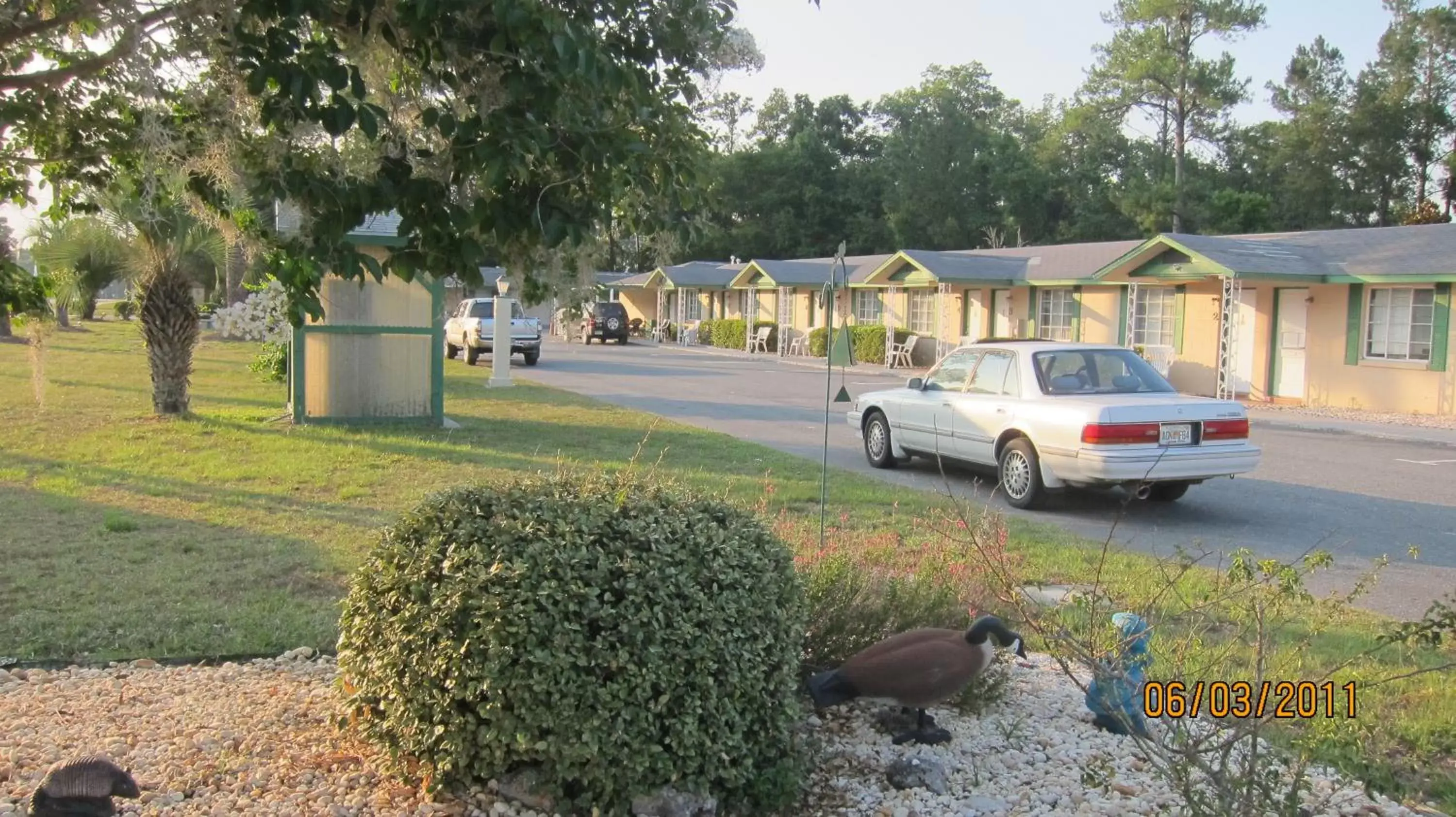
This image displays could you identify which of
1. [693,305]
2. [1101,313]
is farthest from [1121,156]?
[1101,313]

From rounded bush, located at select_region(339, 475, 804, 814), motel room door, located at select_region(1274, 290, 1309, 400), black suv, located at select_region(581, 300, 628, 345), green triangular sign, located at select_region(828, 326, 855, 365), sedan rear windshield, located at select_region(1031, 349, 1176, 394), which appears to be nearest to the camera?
rounded bush, located at select_region(339, 475, 804, 814)

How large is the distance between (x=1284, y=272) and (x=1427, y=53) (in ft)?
114

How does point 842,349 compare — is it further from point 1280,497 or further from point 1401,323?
point 1401,323

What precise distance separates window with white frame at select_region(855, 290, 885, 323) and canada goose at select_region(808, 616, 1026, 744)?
113 ft

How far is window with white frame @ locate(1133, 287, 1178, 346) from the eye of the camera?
26.3 m

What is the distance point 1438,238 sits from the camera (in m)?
22.7

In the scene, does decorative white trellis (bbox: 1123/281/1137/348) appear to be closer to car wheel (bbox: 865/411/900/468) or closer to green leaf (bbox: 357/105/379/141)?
car wheel (bbox: 865/411/900/468)

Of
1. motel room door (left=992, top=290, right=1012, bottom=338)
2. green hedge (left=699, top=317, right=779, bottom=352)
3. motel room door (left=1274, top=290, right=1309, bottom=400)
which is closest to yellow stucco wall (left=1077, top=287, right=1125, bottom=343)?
motel room door (left=992, top=290, right=1012, bottom=338)

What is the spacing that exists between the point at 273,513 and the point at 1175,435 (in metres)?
7.33

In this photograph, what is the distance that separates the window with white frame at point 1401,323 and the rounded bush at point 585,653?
21.0 meters

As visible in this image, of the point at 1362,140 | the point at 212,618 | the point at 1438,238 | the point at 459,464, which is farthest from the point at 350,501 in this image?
the point at 1362,140

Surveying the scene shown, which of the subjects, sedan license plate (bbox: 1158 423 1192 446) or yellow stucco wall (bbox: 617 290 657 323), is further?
yellow stucco wall (bbox: 617 290 657 323)

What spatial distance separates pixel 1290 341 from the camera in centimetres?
2364
